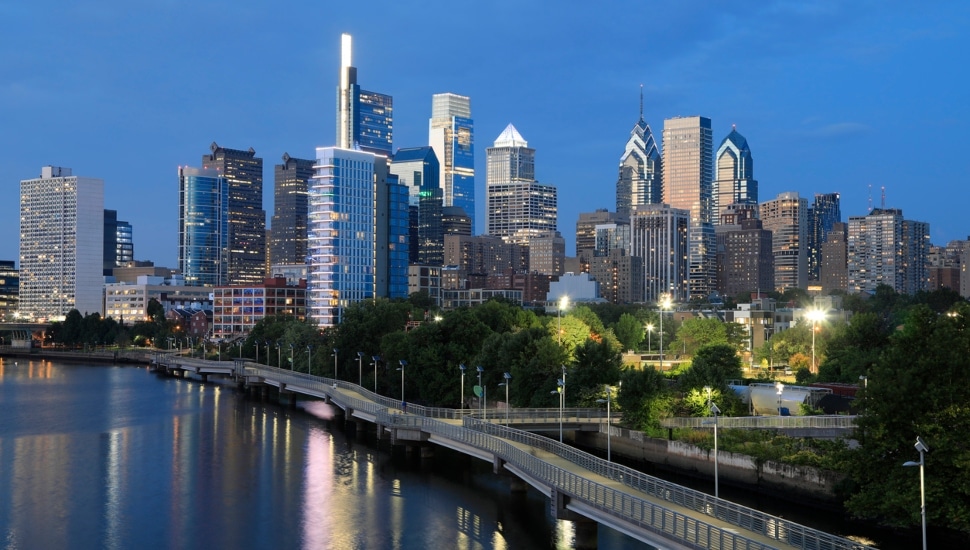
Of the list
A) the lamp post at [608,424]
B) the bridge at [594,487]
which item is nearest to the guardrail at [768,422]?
the lamp post at [608,424]

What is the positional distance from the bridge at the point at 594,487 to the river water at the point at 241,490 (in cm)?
239

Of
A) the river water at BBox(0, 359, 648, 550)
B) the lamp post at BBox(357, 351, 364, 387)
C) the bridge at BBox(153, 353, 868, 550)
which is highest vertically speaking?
the lamp post at BBox(357, 351, 364, 387)

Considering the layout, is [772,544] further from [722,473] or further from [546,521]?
[722,473]

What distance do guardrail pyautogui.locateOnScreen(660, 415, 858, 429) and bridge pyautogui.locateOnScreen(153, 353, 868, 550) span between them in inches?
256

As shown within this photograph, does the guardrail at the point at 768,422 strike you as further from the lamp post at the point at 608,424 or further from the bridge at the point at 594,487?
the bridge at the point at 594,487

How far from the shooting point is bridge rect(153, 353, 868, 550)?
36.2m

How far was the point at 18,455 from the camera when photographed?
7556 centimetres

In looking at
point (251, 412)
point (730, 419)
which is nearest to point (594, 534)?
point (730, 419)

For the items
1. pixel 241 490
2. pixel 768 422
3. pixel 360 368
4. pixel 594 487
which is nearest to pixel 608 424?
pixel 594 487

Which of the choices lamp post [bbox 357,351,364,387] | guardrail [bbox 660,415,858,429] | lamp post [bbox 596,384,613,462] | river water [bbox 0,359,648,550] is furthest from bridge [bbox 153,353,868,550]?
lamp post [bbox 357,351,364,387]

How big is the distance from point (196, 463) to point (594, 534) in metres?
37.2

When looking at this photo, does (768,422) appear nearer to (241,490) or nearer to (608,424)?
(608,424)

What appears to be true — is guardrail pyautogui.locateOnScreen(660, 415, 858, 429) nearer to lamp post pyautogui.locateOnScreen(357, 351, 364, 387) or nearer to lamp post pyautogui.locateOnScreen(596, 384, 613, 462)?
lamp post pyautogui.locateOnScreen(596, 384, 613, 462)

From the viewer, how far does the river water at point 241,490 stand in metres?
49.7
